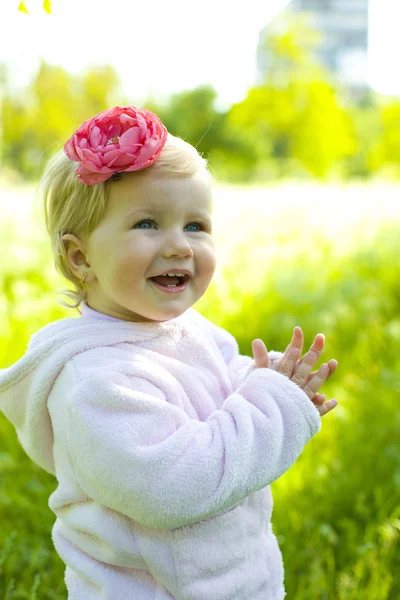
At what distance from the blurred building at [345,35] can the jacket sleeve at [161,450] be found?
9985 centimetres

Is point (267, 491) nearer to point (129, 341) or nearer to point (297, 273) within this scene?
point (129, 341)

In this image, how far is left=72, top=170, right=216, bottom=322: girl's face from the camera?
1579 millimetres

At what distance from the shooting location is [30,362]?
1685 millimetres

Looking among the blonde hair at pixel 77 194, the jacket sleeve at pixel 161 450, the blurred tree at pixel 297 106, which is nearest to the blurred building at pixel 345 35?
the blurred tree at pixel 297 106

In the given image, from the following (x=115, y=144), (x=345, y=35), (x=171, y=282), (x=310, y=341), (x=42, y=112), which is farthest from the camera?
(x=345, y=35)

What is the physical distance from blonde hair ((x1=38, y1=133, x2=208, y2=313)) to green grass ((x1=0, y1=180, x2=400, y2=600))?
3.39ft

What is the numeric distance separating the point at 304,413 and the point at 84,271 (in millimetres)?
631

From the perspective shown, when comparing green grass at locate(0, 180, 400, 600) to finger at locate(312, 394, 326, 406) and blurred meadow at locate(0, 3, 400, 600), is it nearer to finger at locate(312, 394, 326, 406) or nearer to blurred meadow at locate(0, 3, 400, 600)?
blurred meadow at locate(0, 3, 400, 600)

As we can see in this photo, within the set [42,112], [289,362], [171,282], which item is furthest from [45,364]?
[42,112]

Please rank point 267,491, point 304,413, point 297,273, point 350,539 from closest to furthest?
point 304,413
point 267,491
point 350,539
point 297,273

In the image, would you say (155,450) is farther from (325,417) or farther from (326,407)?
(325,417)

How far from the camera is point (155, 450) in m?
1.43

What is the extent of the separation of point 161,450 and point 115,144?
2.24 ft

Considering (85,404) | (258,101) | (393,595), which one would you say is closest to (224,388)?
(85,404)
